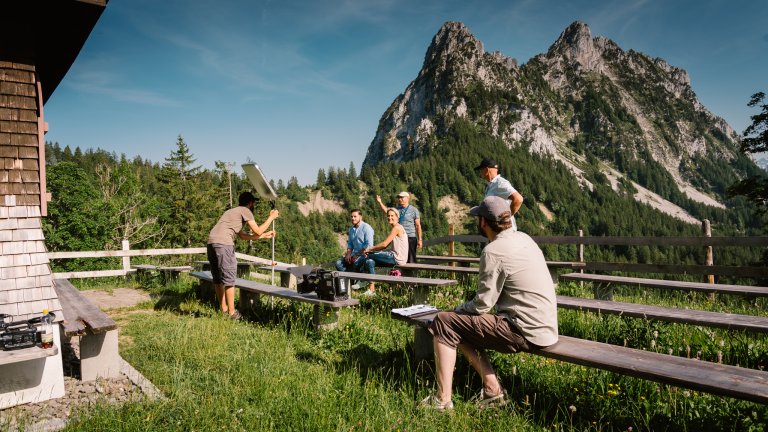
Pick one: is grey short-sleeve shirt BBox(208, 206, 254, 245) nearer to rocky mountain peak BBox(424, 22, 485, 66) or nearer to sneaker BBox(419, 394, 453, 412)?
sneaker BBox(419, 394, 453, 412)

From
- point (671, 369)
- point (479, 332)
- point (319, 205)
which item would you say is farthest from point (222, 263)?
point (319, 205)

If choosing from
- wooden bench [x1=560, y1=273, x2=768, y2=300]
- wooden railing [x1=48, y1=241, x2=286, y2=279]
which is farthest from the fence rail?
wooden railing [x1=48, y1=241, x2=286, y2=279]

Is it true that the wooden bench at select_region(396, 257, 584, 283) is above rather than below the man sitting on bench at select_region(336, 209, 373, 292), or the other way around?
below

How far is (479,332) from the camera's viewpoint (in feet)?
10.5

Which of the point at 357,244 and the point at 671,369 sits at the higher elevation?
the point at 357,244

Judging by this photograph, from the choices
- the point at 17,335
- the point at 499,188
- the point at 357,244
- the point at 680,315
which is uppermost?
the point at 499,188

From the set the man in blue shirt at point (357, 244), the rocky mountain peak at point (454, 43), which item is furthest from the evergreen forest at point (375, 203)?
the rocky mountain peak at point (454, 43)

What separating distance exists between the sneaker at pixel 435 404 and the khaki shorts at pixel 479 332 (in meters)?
0.38

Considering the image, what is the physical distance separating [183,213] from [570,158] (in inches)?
6740

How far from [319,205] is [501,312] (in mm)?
122765

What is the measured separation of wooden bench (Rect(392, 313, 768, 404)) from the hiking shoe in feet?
1.41

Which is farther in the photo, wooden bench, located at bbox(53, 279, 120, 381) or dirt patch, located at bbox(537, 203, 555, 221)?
dirt patch, located at bbox(537, 203, 555, 221)

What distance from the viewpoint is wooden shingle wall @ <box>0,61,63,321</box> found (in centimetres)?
425

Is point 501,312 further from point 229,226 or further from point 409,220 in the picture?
point 409,220
